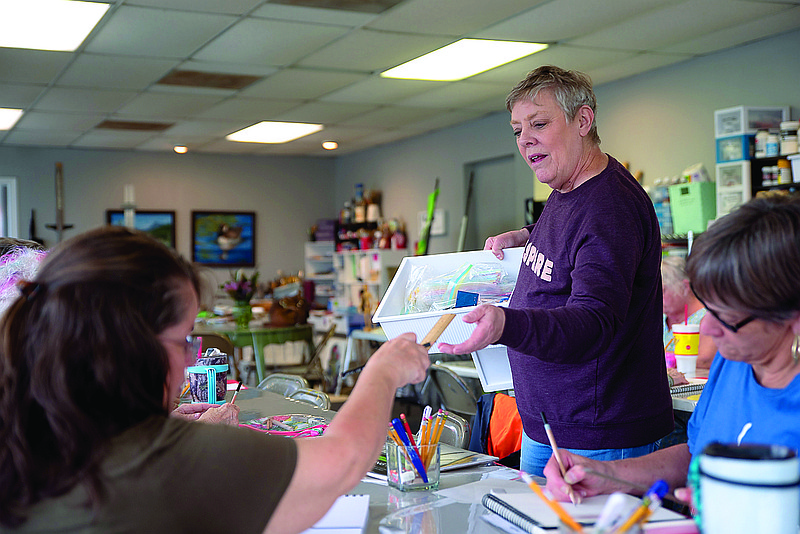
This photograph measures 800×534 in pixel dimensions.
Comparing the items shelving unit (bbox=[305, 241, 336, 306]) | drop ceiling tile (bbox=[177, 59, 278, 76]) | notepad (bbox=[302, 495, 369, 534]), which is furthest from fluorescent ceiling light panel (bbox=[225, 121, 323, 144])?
notepad (bbox=[302, 495, 369, 534])

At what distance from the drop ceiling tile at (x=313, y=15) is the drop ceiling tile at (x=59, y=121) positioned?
3489 mm

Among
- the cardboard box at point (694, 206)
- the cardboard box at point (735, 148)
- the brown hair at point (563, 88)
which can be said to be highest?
the cardboard box at point (735, 148)

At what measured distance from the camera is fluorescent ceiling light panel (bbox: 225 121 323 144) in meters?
7.71

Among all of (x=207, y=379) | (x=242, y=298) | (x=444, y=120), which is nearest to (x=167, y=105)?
(x=242, y=298)

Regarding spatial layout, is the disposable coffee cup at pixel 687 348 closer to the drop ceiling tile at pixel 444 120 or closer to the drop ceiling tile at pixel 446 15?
the drop ceiling tile at pixel 446 15

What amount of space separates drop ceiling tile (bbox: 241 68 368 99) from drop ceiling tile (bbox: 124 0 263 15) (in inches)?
54.9

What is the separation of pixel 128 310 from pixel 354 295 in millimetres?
8263

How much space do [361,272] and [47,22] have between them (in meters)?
5.06

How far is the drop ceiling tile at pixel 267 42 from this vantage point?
14.4 ft

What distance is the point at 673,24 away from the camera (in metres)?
4.45

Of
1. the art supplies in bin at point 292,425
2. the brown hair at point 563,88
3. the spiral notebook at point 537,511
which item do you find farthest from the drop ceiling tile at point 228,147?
the spiral notebook at point 537,511

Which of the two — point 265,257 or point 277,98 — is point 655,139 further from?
point 265,257

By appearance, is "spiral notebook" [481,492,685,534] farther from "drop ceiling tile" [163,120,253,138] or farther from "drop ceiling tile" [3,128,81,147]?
"drop ceiling tile" [3,128,81,147]

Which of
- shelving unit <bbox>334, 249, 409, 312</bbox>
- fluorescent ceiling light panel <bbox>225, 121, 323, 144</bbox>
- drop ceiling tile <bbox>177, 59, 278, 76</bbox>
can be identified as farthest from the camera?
shelving unit <bbox>334, 249, 409, 312</bbox>
